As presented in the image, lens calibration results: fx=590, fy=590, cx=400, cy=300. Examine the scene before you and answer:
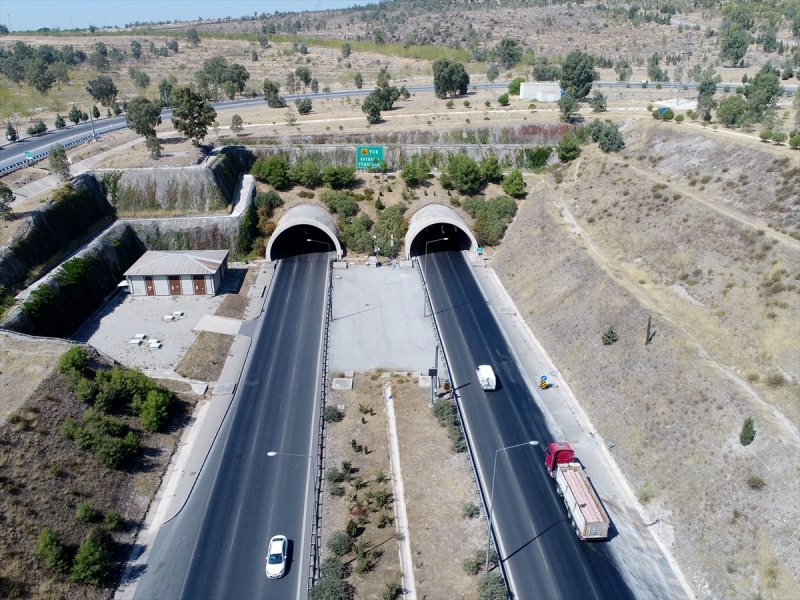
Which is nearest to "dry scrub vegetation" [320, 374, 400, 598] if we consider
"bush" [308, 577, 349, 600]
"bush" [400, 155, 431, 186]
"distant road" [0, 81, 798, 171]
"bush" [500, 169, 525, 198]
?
"bush" [308, 577, 349, 600]

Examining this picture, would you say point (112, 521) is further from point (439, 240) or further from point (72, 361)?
point (439, 240)

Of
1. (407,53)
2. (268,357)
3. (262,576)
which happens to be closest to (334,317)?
(268,357)

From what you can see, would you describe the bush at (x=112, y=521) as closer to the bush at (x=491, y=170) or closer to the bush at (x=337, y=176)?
the bush at (x=337, y=176)

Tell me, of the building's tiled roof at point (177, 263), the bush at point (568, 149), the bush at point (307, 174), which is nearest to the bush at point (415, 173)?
the bush at point (307, 174)

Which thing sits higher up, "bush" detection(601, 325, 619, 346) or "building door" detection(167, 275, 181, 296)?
"building door" detection(167, 275, 181, 296)

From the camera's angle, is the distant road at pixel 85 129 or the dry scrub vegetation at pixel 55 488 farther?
the distant road at pixel 85 129

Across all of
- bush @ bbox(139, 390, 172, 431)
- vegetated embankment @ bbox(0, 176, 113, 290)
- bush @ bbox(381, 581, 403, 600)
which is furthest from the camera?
vegetated embankment @ bbox(0, 176, 113, 290)

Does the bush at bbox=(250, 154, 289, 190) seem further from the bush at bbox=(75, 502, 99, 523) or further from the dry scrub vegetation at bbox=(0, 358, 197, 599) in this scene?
the bush at bbox=(75, 502, 99, 523)
